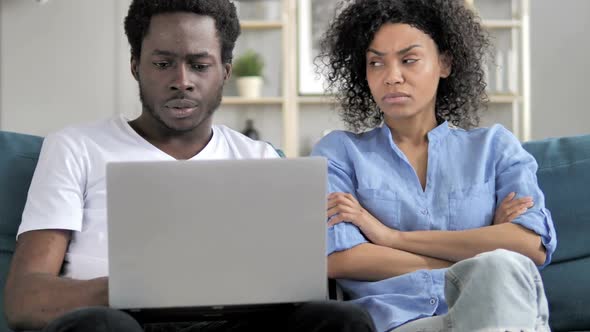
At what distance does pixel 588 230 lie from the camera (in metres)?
2.05

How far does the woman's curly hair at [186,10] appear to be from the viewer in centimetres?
188

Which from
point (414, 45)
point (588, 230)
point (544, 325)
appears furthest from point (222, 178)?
point (588, 230)

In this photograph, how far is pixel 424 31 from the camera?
1.99 m

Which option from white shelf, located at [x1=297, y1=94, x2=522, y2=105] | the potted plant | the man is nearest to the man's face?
the man

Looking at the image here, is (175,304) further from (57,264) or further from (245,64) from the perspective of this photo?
(245,64)

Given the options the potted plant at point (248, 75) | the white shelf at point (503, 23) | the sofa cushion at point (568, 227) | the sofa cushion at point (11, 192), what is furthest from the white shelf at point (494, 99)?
the sofa cushion at point (11, 192)

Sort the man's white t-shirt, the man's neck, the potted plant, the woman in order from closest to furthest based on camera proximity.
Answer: the man's white t-shirt < the woman < the man's neck < the potted plant

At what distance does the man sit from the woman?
0.29 m

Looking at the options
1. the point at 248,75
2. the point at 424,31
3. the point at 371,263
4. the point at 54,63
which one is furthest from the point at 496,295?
the point at 54,63

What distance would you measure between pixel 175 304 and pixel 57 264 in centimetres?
45

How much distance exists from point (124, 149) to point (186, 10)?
0.35 meters

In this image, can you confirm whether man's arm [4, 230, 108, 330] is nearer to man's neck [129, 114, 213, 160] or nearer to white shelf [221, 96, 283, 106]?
man's neck [129, 114, 213, 160]

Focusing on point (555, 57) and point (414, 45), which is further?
point (555, 57)

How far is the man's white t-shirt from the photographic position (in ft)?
5.44
